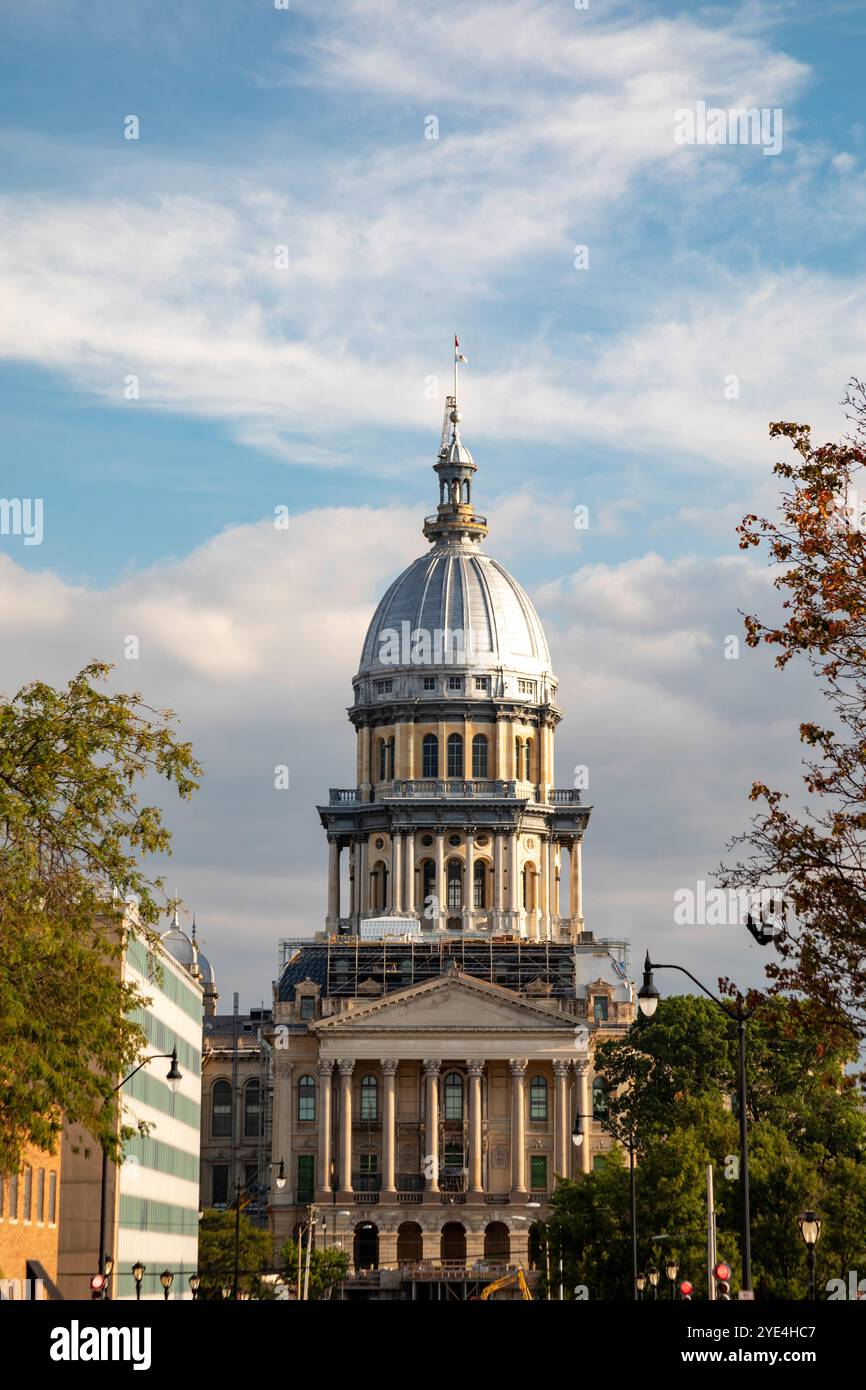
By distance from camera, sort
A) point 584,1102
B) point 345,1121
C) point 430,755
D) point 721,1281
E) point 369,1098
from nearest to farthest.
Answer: point 721,1281, point 345,1121, point 584,1102, point 369,1098, point 430,755

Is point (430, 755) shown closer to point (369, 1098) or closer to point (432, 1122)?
point (369, 1098)

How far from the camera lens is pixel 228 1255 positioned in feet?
470

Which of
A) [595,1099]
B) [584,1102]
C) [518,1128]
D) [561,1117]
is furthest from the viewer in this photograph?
[584,1102]

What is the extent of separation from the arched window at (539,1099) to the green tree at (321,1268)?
24071 mm

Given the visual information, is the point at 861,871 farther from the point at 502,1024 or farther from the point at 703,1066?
the point at 502,1024

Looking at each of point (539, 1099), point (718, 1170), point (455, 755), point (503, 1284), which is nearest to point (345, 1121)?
point (539, 1099)

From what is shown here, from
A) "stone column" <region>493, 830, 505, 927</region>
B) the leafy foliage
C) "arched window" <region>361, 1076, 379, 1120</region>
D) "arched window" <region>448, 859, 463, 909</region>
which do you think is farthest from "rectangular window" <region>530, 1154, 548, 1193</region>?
the leafy foliage

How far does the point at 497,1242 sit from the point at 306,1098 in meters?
18.3

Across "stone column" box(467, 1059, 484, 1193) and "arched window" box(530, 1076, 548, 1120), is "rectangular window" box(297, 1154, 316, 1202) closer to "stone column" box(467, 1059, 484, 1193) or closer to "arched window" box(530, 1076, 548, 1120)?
"stone column" box(467, 1059, 484, 1193)

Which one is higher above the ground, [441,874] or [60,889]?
[441,874]

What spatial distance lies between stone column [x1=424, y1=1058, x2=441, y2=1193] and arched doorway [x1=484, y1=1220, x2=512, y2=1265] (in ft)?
15.5

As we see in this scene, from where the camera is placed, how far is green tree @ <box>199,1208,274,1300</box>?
131000 millimetres
